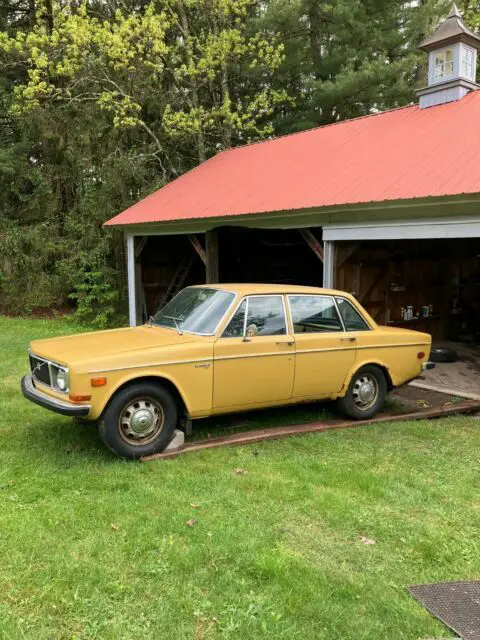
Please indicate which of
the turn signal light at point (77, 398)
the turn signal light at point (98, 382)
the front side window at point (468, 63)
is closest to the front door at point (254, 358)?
the turn signal light at point (98, 382)

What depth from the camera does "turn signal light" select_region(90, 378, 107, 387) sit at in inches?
191

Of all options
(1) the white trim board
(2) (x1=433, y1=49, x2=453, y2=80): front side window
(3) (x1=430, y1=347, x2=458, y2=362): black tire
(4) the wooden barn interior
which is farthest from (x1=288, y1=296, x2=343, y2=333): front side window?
(2) (x1=433, y1=49, x2=453, y2=80): front side window

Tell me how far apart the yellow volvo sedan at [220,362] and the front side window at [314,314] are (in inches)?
0.5

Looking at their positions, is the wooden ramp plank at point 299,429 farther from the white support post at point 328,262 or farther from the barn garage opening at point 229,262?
the barn garage opening at point 229,262

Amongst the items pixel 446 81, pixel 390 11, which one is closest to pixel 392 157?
pixel 446 81

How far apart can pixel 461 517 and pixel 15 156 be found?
721 inches

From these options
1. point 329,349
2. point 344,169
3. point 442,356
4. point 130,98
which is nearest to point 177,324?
point 329,349

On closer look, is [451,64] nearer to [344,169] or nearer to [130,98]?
[344,169]

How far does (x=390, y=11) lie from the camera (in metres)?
19.5

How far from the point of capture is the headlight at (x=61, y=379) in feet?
16.2

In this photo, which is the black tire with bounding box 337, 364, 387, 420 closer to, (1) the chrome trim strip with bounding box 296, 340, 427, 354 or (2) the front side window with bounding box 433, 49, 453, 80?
(1) the chrome trim strip with bounding box 296, 340, 427, 354

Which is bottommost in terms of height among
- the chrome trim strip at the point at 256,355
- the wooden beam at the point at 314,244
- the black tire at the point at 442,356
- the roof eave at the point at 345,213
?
the black tire at the point at 442,356

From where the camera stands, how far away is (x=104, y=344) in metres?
5.47

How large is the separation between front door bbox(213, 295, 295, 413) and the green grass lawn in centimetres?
51
